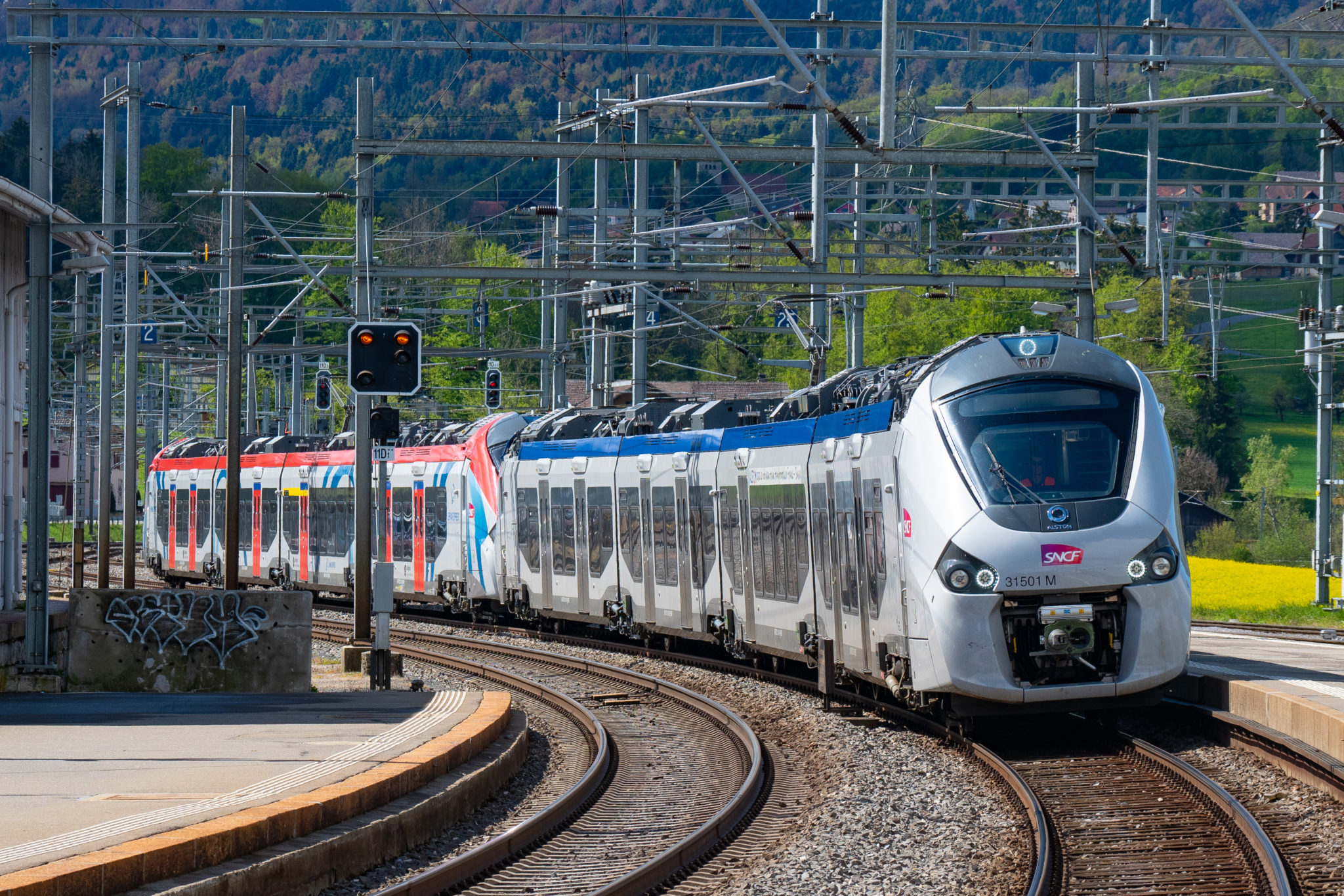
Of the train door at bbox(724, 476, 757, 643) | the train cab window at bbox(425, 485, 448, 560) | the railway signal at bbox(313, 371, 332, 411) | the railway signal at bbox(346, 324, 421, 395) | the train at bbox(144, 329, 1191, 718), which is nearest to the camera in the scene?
the train at bbox(144, 329, 1191, 718)

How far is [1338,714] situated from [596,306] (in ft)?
72.8

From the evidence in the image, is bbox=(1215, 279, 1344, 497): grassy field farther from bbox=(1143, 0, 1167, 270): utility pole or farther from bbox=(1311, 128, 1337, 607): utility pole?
bbox=(1143, 0, 1167, 270): utility pole

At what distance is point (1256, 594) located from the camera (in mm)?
41281

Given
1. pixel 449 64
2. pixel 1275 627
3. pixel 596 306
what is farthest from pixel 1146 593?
pixel 449 64

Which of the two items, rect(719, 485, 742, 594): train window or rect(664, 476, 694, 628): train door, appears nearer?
rect(719, 485, 742, 594): train window

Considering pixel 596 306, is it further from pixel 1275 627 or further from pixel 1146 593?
pixel 1146 593

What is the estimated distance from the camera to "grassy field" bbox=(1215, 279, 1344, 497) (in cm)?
10981

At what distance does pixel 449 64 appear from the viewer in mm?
159500

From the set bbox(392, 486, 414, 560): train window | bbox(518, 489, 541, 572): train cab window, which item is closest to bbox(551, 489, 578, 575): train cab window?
bbox(518, 489, 541, 572): train cab window

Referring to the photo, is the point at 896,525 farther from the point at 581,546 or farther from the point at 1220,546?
the point at 1220,546

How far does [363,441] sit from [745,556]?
17.2ft

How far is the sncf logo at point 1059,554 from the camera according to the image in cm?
1299

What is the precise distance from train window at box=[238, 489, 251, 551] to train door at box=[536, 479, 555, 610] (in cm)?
1456

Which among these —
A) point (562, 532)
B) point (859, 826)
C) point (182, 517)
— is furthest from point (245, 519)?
point (859, 826)
